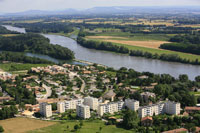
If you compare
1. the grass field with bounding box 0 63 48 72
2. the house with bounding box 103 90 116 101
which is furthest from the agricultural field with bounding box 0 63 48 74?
the house with bounding box 103 90 116 101

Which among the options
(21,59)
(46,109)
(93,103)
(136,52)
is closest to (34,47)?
(21,59)

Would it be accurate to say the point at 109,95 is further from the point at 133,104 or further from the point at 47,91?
the point at 47,91

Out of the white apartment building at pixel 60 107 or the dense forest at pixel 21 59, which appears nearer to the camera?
the white apartment building at pixel 60 107

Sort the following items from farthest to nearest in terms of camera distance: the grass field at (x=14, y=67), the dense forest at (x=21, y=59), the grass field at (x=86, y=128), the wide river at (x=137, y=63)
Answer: the dense forest at (x=21, y=59), the grass field at (x=14, y=67), the wide river at (x=137, y=63), the grass field at (x=86, y=128)

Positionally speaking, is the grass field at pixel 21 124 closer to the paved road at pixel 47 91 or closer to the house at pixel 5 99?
the house at pixel 5 99

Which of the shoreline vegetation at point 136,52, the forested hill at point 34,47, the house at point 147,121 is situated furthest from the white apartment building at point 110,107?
the forested hill at point 34,47

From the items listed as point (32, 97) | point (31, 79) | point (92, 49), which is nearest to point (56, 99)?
point (32, 97)
